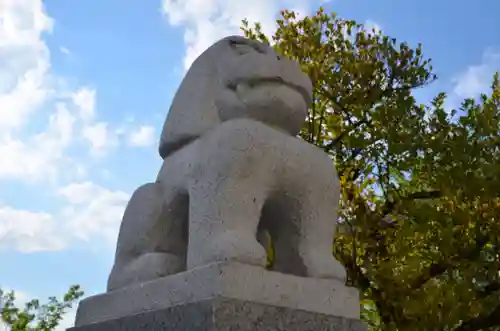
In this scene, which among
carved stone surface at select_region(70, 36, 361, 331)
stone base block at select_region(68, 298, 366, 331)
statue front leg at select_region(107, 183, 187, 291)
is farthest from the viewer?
statue front leg at select_region(107, 183, 187, 291)

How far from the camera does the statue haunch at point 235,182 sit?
225 centimetres

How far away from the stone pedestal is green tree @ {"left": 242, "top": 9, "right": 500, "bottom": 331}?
4073 millimetres

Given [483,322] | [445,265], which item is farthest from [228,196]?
[483,322]

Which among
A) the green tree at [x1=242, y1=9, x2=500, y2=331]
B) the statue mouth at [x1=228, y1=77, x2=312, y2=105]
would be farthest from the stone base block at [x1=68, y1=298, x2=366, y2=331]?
the green tree at [x1=242, y1=9, x2=500, y2=331]

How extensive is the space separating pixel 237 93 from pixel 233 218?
63 centimetres

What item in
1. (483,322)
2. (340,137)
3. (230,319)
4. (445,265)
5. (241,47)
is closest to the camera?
(230,319)

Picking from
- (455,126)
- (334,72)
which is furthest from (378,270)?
(334,72)

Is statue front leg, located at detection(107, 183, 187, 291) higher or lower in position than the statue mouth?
lower

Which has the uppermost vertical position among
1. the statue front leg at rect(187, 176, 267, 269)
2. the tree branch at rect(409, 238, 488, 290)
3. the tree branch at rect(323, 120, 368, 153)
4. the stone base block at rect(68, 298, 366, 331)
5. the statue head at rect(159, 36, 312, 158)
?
the tree branch at rect(323, 120, 368, 153)

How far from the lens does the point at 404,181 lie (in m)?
7.67

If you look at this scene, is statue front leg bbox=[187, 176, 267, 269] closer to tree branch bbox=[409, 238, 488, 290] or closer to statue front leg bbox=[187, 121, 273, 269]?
statue front leg bbox=[187, 121, 273, 269]

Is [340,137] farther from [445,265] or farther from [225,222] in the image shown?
[225,222]

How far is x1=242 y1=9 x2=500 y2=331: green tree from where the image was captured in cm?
623

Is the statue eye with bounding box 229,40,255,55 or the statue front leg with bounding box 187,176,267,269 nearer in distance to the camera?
the statue front leg with bounding box 187,176,267,269
